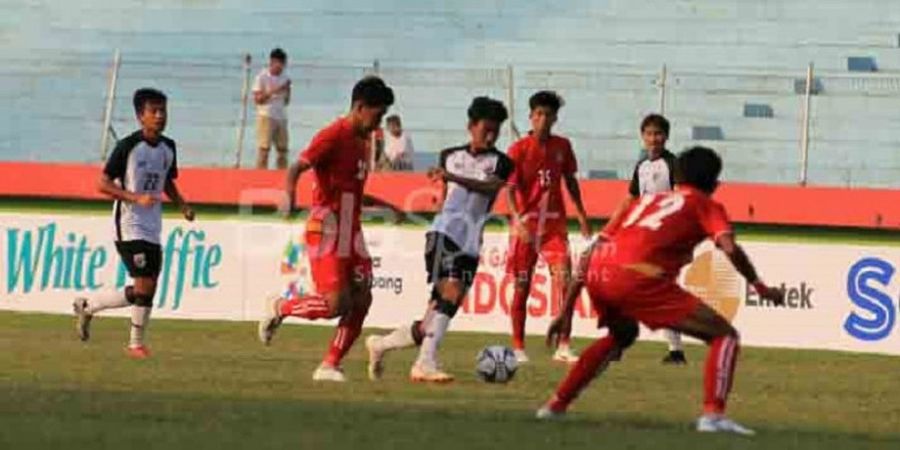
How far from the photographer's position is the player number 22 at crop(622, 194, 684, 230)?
13023 mm

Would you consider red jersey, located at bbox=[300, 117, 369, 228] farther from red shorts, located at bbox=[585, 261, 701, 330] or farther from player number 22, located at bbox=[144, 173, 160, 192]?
red shorts, located at bbox=[585, 261, 701, 330]

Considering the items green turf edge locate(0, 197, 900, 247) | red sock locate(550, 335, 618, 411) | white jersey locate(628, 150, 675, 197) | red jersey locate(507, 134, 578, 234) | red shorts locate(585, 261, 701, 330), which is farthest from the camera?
green turf edge locate(0, 197, 900, 247)

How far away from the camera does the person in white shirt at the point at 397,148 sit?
94.7 ft

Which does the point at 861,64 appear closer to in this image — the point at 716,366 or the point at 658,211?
the point at 658,211

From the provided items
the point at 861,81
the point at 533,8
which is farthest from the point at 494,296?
the point at 533,8

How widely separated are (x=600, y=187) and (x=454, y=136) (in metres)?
3.21

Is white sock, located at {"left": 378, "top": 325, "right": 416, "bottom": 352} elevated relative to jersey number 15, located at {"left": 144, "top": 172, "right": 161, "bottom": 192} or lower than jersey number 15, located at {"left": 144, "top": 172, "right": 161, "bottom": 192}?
lower

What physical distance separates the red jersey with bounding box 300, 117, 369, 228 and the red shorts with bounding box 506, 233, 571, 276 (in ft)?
13.2

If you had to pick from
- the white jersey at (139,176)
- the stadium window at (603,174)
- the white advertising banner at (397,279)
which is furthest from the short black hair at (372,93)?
the stadium window at (603,174)

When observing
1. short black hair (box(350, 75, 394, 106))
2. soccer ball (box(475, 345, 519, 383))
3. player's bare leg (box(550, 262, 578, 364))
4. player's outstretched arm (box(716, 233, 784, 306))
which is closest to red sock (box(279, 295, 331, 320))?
soccer ball (box(475, 345, 519, 383))

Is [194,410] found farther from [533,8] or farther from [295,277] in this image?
[533,8]

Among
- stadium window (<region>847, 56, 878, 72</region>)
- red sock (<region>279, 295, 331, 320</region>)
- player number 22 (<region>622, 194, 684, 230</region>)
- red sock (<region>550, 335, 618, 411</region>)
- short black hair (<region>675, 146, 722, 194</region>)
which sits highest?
stadium window (<region>847, 56, 878, 72</region>)

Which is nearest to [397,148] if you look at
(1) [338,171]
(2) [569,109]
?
(2) [569,109]

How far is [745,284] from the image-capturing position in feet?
83.6
